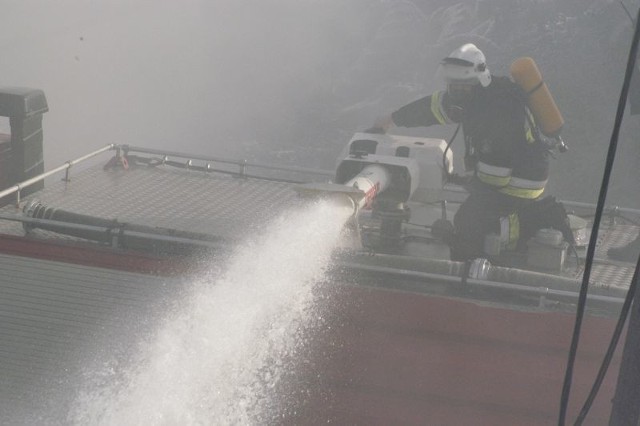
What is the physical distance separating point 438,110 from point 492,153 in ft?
2.11

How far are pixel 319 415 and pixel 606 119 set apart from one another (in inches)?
728

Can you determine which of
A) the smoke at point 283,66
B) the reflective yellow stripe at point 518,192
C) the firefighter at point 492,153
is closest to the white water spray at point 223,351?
the firefighter at point 492,153

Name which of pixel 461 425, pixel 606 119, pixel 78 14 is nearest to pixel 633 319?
pixel 461 425

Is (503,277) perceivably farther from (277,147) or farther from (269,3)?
(269,3)

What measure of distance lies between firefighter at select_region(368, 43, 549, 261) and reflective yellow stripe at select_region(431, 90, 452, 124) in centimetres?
23

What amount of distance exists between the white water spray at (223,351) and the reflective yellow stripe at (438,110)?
1.40 m

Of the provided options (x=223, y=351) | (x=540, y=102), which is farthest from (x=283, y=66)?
(x=223, y=351)

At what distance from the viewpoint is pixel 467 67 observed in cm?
552

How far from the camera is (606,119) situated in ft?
70.1

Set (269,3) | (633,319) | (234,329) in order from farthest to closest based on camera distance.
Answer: (269,3) < (234,329) < (633,319)

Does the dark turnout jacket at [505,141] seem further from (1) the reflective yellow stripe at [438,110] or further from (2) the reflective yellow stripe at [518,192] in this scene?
(1) the reflective yellow stripe at [438,110]

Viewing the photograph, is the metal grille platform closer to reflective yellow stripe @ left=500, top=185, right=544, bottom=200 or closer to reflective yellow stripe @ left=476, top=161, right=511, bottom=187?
reflective yellow stripe @ left=476, top=161, right=511, bottom=187

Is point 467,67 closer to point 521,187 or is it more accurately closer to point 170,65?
point 521,187

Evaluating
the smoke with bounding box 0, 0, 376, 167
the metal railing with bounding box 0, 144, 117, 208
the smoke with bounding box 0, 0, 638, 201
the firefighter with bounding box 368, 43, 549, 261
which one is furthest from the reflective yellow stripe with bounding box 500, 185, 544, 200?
the smoke with bounding box 0, 0, 376, 167
